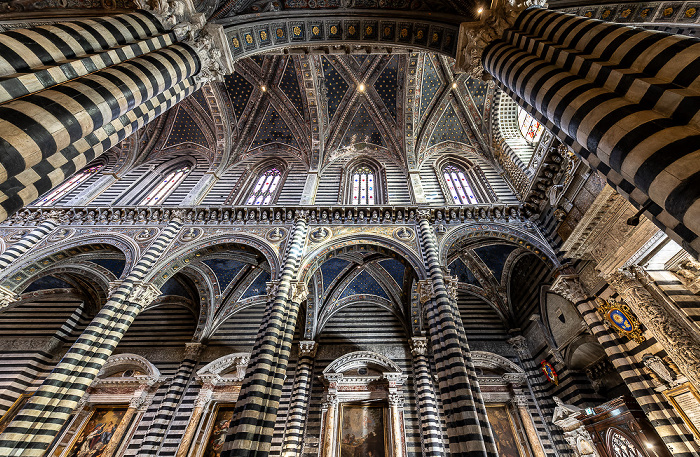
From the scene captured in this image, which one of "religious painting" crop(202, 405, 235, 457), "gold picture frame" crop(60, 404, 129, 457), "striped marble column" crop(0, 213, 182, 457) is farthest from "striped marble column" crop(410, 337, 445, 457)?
"gold picture frame" crop(60, 404, 129, 457)

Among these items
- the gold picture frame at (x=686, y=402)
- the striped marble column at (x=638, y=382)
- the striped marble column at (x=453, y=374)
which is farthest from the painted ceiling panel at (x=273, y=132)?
the gold picture frame at (x=686, y=402)

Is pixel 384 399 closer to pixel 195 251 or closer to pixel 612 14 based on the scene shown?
pixel 195 251

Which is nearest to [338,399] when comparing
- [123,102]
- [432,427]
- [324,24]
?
[432,427]

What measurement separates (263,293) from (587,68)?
11752 mm

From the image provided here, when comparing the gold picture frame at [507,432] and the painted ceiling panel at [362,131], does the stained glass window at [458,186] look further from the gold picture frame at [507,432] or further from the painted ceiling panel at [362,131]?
the gold picture frame at [507,432]

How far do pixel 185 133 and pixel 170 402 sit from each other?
11289mm

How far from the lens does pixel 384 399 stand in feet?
31.3

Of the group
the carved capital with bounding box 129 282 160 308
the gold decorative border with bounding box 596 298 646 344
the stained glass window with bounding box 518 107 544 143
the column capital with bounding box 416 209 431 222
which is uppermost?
the stained glass window with bounding box 518 107 544 143

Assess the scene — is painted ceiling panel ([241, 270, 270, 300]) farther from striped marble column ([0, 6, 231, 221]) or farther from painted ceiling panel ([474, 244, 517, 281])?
painted ceiling panel ([474, 244, 517, 281])

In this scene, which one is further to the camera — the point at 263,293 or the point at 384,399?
the point at 263,293

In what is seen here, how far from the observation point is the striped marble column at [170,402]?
8.29 metres

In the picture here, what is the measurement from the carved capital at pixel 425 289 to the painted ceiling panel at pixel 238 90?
1113 cm

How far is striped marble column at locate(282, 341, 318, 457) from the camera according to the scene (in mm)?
8406

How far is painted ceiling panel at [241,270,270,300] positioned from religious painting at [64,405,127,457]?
531cm
